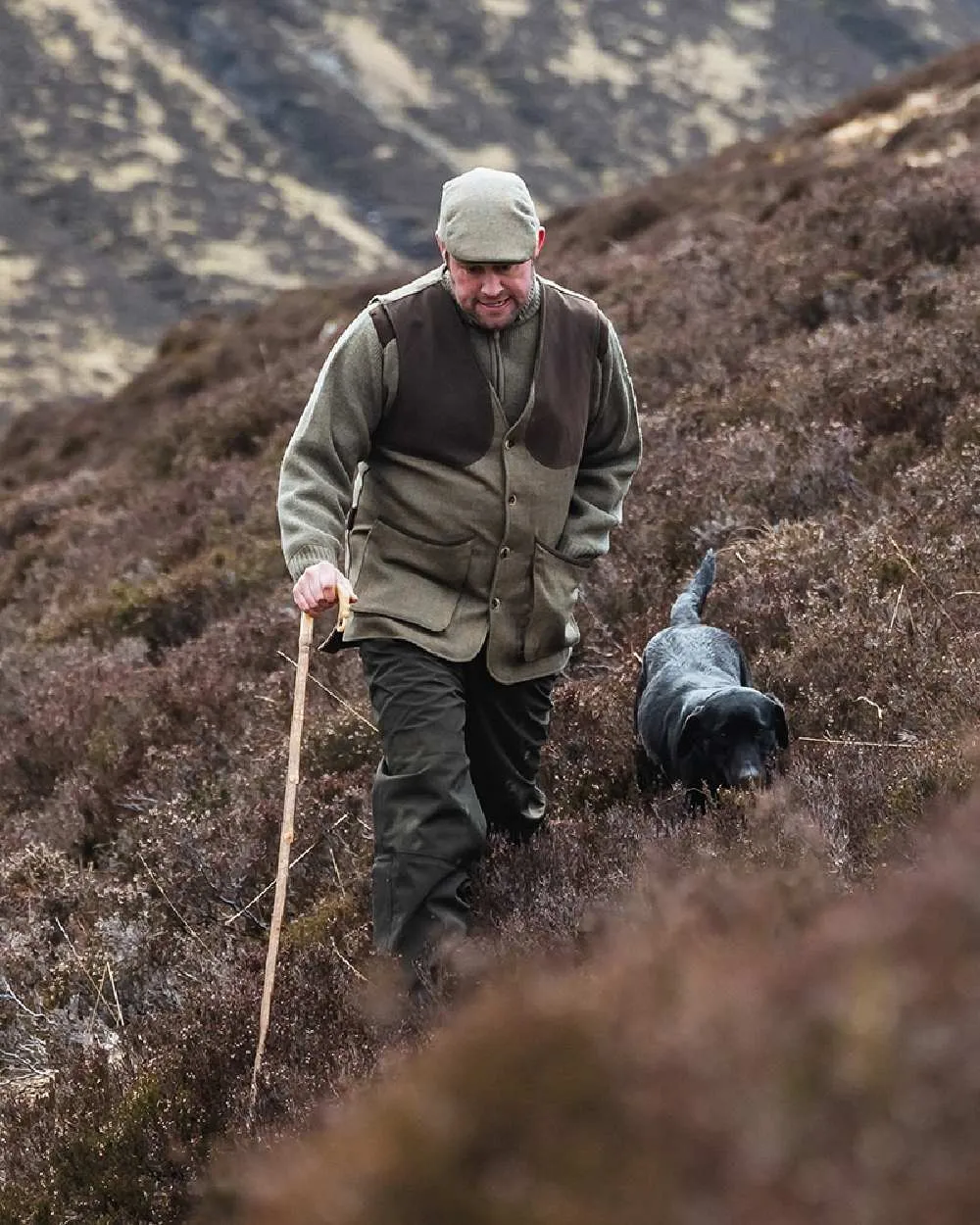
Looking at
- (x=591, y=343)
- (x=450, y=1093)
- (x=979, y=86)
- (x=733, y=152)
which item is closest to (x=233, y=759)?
(x=591, y=343)

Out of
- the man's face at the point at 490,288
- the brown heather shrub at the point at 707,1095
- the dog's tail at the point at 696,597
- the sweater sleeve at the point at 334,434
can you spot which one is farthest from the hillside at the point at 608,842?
the man's face at the point at 490,288

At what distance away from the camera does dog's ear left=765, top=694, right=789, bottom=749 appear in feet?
14.8

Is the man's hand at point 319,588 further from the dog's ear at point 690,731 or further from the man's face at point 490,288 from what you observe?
the dog's ear at point 690,731

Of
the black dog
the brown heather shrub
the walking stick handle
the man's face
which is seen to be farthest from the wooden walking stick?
the brown heather shrub

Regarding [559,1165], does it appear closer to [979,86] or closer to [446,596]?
[446,596]

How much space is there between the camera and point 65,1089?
12.8 ft

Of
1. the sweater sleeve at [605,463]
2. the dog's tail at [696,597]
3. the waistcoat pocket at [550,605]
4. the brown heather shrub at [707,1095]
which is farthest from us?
the dog's tail at [696,597]

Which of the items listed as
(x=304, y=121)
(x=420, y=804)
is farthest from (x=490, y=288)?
(x=304, y=121)

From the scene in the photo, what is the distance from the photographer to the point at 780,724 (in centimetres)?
455

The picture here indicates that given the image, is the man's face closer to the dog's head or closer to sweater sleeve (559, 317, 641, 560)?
sweater sleeve (559, 317, 641, 560)

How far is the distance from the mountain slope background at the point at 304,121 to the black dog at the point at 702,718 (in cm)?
5828

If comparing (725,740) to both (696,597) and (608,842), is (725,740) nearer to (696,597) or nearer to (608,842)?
(608,842)

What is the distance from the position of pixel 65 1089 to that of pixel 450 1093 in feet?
9.17

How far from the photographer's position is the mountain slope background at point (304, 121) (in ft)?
252
